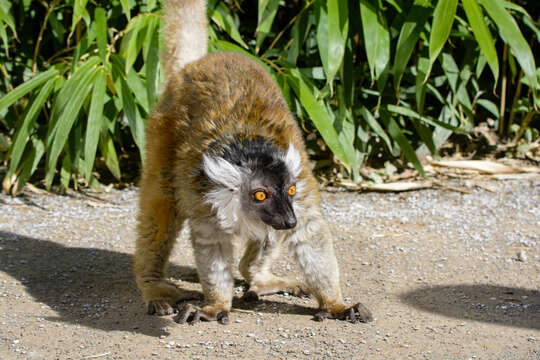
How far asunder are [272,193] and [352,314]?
33.3 inches

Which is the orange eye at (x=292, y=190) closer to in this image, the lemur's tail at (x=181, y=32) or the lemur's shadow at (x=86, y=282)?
the lemur's shadow at (x=86, y=282)

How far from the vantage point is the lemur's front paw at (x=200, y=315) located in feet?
12.1

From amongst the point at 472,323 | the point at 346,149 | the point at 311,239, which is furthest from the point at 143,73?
the point at 472,323

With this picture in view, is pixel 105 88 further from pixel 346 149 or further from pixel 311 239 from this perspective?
pixel 311 239

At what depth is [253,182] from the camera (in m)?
3.51

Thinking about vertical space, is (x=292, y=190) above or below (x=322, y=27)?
below

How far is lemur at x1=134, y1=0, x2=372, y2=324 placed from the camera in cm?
352

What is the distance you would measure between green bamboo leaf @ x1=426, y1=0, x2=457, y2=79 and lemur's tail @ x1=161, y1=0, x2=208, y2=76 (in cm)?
169

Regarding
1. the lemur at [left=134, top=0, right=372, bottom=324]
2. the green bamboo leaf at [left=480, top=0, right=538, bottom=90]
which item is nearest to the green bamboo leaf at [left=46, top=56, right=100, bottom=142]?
the lemur at [left=134, top=0, right=372, bottom=324]

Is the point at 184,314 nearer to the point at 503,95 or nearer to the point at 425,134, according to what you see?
the point at 425,134

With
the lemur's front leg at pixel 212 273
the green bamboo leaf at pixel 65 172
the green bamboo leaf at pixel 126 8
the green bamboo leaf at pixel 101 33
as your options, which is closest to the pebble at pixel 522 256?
the lemur's front leg at pixel 212 273

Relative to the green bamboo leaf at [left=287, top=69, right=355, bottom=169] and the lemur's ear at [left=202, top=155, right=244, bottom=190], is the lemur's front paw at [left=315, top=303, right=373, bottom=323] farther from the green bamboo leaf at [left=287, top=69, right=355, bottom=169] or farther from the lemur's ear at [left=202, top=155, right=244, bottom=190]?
the green bamboo leaf at [left=287, top=69, right=355, bottom=169]

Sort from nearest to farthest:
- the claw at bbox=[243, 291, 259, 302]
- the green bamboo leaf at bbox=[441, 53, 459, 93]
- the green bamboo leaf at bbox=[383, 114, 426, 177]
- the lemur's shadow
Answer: the lemur's shadow, the claw at bbox=[243, 291, 259, 302], the green bamboo leaf at bbox=[383, 114, 426, 177], the green bamboo leaf at bbox=[441, 53, 459, 93]

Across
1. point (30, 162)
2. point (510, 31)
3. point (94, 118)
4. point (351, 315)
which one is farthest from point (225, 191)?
point (30, 162)
